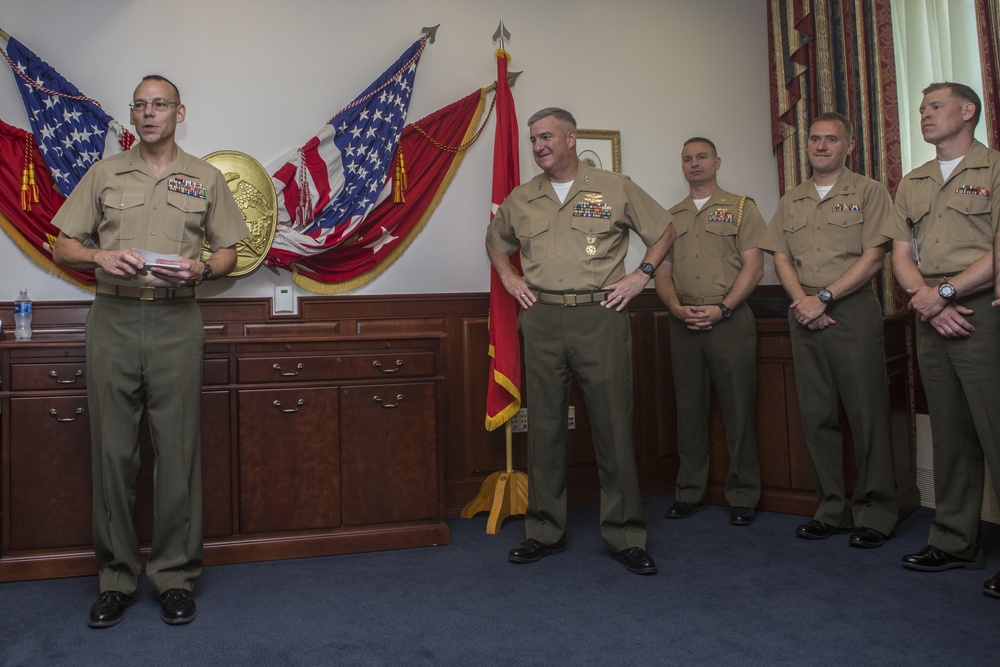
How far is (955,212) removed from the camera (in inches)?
103

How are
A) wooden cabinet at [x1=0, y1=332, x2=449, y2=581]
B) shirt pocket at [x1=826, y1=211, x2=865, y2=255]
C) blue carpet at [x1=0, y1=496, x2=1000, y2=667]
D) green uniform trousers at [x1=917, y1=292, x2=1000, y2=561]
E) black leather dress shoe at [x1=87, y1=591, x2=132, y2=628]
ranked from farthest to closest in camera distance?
1. shirt pocket at [x1=826, y1=211, x2=865, y2=255]
2. wooden cabinet at [x1=0, y1=332, x2=449, y2=581]
3. green uniform trousers at [x1=917, y1=292, x2=1000, y2=561]
4. black leather dress shoe at [x1=87, y1=591, x2=132, y2=628]
5. blue carpet at [x1=0, y1=496, x2=1000, y2=667]

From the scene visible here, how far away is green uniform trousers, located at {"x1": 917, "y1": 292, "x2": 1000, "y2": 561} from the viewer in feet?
8.36

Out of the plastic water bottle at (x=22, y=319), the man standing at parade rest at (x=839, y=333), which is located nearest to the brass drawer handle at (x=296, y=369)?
the plastic water bottle at (x=22, y=319)

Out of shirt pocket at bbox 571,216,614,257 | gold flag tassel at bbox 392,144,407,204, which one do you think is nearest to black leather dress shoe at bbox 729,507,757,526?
shirt pocket at bbox 571,216,614,257

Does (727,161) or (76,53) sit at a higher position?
(76,53)

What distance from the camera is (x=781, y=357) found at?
356cm

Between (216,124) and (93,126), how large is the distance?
0.50 m

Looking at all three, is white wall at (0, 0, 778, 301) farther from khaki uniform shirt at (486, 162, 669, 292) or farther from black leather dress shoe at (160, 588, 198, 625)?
black leather dress shoe at (160, 588, 198, 625)

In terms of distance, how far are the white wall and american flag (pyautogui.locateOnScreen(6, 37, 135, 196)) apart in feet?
0.28

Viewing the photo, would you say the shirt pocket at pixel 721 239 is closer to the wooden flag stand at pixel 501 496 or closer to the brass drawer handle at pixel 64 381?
the wooden flag stand at pixel 501 496

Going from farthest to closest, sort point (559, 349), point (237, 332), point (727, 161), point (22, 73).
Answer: point (727, 161) < point (237, 332) < point (22, 73) < point (559, 349)

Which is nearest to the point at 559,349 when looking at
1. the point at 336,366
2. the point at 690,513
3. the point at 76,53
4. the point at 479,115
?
the point at 336,366

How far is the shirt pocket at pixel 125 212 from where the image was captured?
2.44 meters

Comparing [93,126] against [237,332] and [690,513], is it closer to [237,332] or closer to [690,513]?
[237,332]
